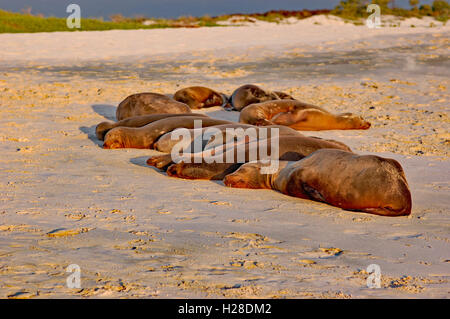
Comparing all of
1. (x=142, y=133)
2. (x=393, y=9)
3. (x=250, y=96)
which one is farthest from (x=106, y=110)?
(x=393, y=9)

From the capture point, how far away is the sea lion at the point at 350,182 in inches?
193

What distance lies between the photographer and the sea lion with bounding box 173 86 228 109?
11.1 meters

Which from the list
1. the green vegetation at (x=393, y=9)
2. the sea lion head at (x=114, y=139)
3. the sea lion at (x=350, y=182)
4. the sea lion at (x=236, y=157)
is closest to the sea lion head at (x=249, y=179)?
the sea lion at (x=350, y=182)

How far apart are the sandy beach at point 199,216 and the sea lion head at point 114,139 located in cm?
18

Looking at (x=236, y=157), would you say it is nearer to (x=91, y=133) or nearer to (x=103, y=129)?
(x=103, y=129)

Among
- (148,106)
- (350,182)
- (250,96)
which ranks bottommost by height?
(350,182)

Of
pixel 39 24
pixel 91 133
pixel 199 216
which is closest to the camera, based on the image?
pixel 199 216

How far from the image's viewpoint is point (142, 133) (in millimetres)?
7824

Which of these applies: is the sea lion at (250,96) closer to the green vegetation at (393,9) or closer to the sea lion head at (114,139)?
the sea lion head at (114,139)

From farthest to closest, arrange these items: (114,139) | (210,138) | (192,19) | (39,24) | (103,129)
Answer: (192,19), (39,24), (103,129), (114,139), (210,138)

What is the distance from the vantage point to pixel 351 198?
5059 millimetres

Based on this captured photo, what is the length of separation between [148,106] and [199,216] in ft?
17.3

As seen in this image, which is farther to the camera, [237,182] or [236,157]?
[236,157]
